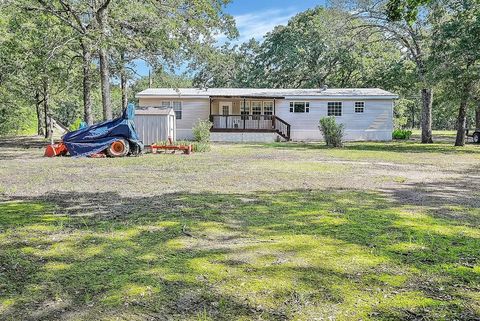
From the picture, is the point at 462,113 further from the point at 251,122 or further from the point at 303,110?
the point at 251,122

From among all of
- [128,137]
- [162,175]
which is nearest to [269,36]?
[128,137]

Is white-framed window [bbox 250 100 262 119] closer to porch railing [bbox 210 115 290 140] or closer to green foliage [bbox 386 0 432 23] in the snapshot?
porch railing [bbox 210 115 290 140]

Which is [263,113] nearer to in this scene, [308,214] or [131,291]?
[308,214]

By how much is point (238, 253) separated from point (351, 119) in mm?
24284

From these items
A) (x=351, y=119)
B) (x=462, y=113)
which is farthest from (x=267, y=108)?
(x=462, y=113)

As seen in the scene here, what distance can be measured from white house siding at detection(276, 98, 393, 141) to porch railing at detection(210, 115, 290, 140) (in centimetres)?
122

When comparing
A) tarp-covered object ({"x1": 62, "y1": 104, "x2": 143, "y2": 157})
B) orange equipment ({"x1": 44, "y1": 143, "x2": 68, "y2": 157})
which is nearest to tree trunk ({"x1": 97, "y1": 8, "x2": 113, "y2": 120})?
tarp-covered object ({"x1": 62, "y1": 104, "x2": 143, "y2": 157})

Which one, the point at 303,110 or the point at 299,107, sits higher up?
the point at 299,107

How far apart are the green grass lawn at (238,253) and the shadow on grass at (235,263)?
0.01 metres

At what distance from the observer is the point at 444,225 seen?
4.44 meters

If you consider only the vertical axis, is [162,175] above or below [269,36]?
below

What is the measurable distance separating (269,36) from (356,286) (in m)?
42.1

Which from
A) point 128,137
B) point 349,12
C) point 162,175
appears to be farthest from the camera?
point 349,12

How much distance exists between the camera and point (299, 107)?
86.6 feet
